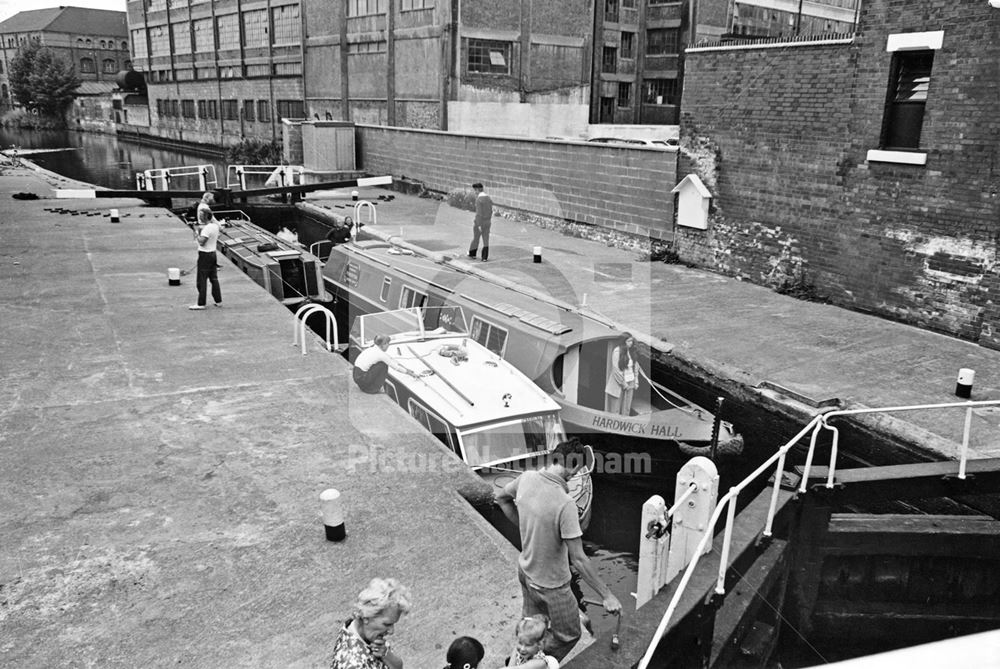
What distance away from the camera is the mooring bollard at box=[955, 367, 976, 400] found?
30.5 feet

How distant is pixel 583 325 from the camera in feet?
33.0

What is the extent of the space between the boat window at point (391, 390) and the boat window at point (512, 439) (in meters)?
1.65

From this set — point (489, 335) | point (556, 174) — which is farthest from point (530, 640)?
point (556, 174)

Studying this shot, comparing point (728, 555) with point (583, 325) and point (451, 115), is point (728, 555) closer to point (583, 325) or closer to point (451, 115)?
point (583, 325)

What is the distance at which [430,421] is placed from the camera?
351 inches

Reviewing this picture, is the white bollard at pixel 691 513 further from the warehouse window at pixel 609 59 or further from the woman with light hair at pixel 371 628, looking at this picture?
the warehouse window at pixel 609 59

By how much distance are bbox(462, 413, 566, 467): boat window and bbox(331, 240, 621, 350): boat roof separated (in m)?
1.12

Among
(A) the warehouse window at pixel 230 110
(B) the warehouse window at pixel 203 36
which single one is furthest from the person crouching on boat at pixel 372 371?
(B) the warehouse window at pixel 203 36

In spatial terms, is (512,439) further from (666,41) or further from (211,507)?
(666,41)

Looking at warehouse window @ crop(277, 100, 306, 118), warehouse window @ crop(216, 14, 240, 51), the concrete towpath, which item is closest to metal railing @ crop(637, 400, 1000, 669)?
the concrete towpath

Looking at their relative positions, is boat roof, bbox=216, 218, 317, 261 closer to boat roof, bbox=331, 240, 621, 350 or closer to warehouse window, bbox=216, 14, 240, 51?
boat roof, bbox=331, 240, 621, 350

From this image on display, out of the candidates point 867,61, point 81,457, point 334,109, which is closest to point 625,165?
point 867,61

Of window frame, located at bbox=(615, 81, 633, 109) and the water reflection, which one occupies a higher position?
window frame, located at bbox=(615, 81, 633, 109)

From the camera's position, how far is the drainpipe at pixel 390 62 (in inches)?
1363
